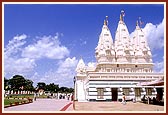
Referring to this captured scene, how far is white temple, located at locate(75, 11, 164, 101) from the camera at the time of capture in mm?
29469

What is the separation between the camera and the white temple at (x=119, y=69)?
29469 millimetres

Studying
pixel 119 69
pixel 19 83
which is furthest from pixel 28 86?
pixel 119 69

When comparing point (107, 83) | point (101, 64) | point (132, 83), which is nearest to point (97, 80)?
point (107, 83)

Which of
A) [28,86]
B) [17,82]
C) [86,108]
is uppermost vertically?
[17,82]

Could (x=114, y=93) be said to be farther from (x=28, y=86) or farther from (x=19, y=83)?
(x=28, y=86)

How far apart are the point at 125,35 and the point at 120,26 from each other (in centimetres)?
116

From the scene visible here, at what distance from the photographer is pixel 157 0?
38.7ft

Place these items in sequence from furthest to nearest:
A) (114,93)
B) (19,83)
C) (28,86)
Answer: (28,86) → (19,83) → (114,93)

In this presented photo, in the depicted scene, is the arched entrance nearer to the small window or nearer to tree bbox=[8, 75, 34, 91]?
the small window

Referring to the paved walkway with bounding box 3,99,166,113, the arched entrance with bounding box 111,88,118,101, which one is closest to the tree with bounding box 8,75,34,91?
the arched entrance with bounding box 111,88,118,101

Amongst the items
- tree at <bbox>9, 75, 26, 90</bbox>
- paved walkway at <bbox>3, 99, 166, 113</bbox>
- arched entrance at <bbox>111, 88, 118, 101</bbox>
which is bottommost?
paved walkway at <bbox>3, 99, 166, 113</bbox>

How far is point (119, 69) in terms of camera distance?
1377 inches

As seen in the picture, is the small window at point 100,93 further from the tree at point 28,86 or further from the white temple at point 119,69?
the tree at point 28,86

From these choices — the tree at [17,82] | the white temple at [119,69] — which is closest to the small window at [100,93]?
the white temple at [119,69]
